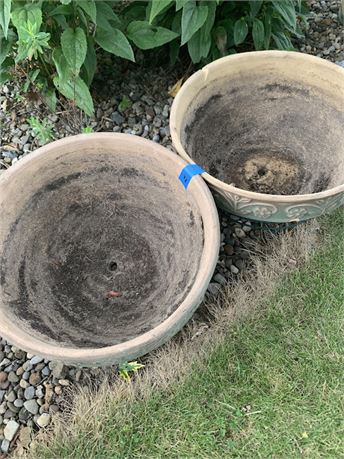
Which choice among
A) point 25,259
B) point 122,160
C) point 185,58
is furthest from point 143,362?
point 185,58

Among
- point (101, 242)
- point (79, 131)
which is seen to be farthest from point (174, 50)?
point (101, 242)

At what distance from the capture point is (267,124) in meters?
1.93

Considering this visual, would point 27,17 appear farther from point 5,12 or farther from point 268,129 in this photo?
point 268,129

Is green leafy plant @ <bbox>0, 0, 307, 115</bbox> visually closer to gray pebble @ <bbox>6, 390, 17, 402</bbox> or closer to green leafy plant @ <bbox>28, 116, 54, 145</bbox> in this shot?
green leafy plant @ <bbox>28, 116, 54, 145</bbox>

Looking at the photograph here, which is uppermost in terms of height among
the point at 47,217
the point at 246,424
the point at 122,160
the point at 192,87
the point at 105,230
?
the point at 192,87

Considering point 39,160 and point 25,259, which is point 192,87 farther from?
point 25,259

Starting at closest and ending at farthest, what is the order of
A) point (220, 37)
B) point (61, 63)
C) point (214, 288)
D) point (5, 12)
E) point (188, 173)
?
point (5, 12) < point (188, 173) < point (61, 63) < point (214, 288) < point (220, 37)

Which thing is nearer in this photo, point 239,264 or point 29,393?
point 29,393

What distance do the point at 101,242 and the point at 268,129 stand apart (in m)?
0.76

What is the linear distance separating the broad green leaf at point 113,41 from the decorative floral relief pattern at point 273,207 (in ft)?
1.93

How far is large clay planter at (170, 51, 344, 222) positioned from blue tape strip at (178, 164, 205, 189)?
10 cm

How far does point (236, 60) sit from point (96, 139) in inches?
21.8

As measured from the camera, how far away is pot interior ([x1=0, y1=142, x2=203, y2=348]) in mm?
1460

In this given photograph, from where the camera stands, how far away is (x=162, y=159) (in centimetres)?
152
